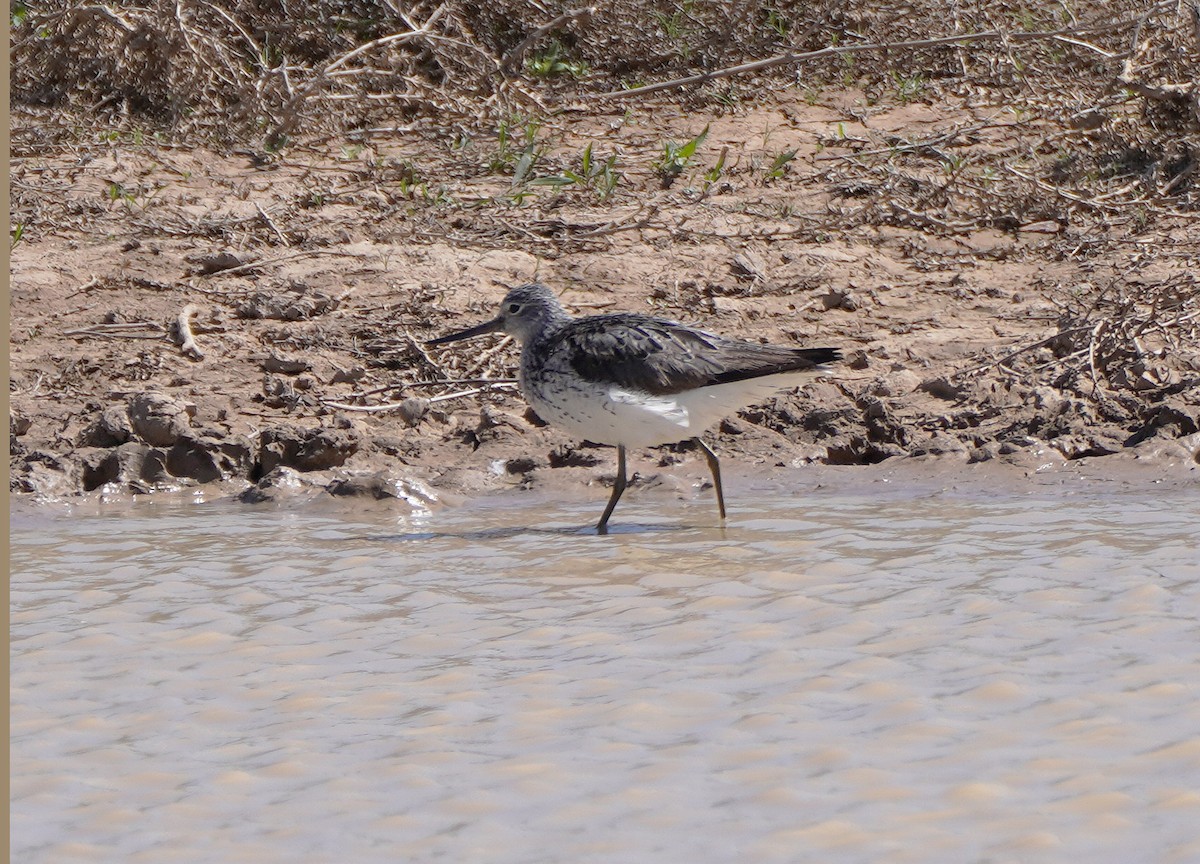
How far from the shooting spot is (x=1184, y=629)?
15.3 feet

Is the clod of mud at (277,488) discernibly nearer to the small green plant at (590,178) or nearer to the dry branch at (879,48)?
the small green plant at (590,178)

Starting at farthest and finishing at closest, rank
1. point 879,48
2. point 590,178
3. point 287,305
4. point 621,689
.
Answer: point 879,48 < point 590,178 < point 287,305 < point 621,689

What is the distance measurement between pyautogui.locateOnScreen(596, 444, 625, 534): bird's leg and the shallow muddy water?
3.0 inches

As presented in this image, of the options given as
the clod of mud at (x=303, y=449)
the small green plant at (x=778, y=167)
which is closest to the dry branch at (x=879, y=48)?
the small green plant at (x=778, y=167)

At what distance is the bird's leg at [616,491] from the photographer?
6.52 metres

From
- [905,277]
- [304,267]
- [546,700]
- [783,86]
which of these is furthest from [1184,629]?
[783,86]

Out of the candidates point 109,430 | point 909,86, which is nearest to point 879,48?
point 909,86

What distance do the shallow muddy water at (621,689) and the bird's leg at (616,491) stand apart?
0.25ft

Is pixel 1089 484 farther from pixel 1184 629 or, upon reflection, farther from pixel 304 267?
pixel 304 267

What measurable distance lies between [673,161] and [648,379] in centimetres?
332

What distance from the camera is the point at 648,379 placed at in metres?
6.52

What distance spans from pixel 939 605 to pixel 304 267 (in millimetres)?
4529

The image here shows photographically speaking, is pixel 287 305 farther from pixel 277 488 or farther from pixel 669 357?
pixel 669 357

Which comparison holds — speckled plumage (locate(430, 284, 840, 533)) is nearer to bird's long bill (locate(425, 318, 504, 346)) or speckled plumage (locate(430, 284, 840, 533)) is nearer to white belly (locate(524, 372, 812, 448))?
white belly (locate(524, 372, 812, 448))
